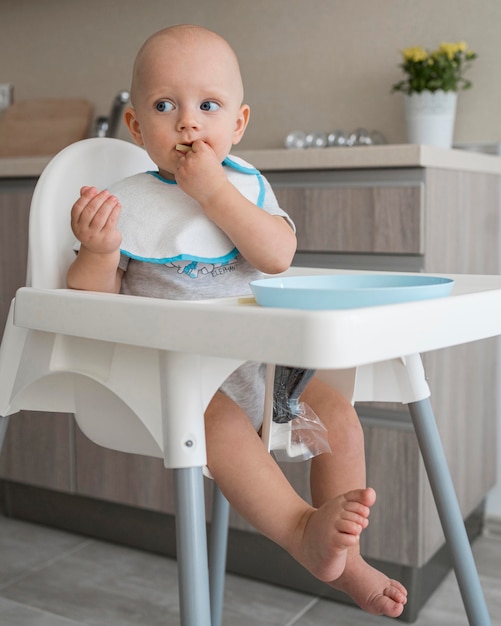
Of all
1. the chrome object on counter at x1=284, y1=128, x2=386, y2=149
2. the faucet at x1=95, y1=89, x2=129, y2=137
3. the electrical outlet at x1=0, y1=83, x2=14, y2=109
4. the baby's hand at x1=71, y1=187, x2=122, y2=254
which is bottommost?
the baby's hand at x1=71, y1=187, x2=122, y2=254

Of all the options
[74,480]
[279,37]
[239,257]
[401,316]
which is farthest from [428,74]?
[401,316]

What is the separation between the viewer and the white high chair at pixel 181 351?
0.57m

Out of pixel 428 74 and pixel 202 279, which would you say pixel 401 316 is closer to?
pixel 202 279

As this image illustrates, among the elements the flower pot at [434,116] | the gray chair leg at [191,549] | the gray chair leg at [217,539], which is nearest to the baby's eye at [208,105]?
the gray chair leg at [191,549]

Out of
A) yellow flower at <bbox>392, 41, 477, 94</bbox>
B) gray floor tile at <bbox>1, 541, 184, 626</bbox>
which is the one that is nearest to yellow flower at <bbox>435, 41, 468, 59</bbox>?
yellow flower at <bbox>392, 41, 477, 94</bbox>

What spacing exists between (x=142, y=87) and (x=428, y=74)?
1.04m

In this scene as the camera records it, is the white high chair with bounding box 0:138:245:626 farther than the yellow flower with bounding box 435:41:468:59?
No

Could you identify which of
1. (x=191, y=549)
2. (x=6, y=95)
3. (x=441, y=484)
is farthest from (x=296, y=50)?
(x=191, y=549)

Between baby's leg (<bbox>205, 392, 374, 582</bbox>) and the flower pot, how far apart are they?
3.62 ft

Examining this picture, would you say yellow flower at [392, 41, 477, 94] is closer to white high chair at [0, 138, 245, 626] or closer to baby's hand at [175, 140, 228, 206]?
white high chair at [0, 138, 245, 626]

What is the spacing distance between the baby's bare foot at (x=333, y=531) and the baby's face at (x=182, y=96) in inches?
14.9

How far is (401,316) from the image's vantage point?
59 centimetres

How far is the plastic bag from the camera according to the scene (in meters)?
0.89

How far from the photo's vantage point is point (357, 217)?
153 cm
